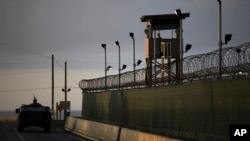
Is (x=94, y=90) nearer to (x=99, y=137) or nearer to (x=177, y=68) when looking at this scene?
(x=99, y=137)

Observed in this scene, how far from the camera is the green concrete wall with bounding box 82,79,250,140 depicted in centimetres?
2164

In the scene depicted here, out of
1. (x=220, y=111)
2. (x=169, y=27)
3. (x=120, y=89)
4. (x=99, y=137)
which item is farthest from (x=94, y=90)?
(x=220, y=111)

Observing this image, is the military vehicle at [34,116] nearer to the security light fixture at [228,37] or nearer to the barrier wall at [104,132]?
the barrier wall at [104,132]

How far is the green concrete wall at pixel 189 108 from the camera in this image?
71.0 feet

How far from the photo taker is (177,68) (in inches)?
1136

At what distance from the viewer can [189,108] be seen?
27047mm

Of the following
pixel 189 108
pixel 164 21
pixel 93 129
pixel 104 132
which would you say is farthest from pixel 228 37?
pixel 164 21

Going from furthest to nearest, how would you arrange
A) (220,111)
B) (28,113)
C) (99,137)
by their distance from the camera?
1. (28,113)
2. (99,137)
3. (220,111)

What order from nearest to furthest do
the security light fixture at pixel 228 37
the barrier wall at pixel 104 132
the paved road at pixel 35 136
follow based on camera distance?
the barrier wall at pixel 104 132 < the security light fixture at pixel 228 37 < the paved road at pixel 35 136

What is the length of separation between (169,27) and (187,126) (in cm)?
2385

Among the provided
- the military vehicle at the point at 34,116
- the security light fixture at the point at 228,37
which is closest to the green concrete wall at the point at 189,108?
the security light fixture at the point at 228,37

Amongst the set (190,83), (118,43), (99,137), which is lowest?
(99,137)

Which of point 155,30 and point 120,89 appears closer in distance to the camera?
point 120,89

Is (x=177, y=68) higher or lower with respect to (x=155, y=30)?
lower
